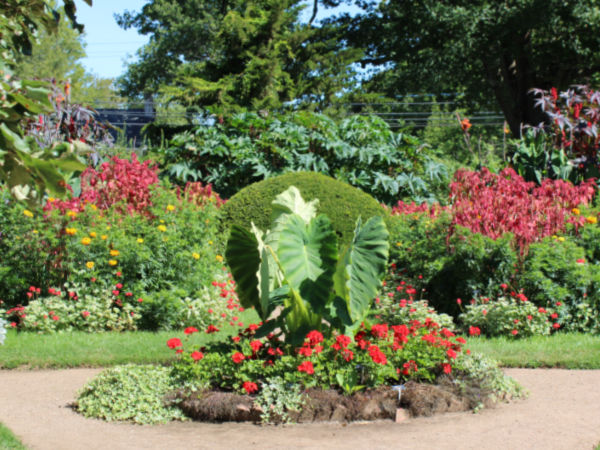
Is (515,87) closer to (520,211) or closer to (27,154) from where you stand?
(520,211)

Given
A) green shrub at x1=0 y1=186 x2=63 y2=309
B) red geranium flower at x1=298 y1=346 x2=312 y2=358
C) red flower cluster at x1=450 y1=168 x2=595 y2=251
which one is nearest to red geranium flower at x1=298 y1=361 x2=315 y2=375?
red geranium flower at x1=298 y1=346 x2=312 y2=358

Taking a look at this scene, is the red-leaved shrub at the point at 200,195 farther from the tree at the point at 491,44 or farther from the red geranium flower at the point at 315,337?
the tree at the point at 491,44

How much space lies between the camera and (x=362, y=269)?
14.8 ft

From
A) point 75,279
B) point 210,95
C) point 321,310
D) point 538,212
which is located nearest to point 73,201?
point 75,279

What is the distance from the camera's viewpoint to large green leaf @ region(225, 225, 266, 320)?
4.72 metres

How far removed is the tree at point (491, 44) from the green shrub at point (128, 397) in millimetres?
17122

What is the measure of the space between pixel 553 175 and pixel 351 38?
Result: 16.2 meters


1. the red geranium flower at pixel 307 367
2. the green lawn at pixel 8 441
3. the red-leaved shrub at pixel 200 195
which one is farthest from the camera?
the red-leaved shrub at pixel 200 195

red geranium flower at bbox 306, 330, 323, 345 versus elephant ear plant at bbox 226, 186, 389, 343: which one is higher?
elephant ear plant at bbox 226, 186, 389, 343

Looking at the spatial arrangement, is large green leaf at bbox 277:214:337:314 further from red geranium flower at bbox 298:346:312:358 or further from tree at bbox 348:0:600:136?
tree at bbox 348:0:600:136

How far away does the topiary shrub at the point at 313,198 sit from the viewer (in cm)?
909

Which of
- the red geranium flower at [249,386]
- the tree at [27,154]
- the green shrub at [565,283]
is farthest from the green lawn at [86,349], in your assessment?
the tree at [27,154]

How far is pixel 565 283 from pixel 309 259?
11.0 ft

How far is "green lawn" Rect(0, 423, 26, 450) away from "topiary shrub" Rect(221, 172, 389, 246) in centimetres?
566
